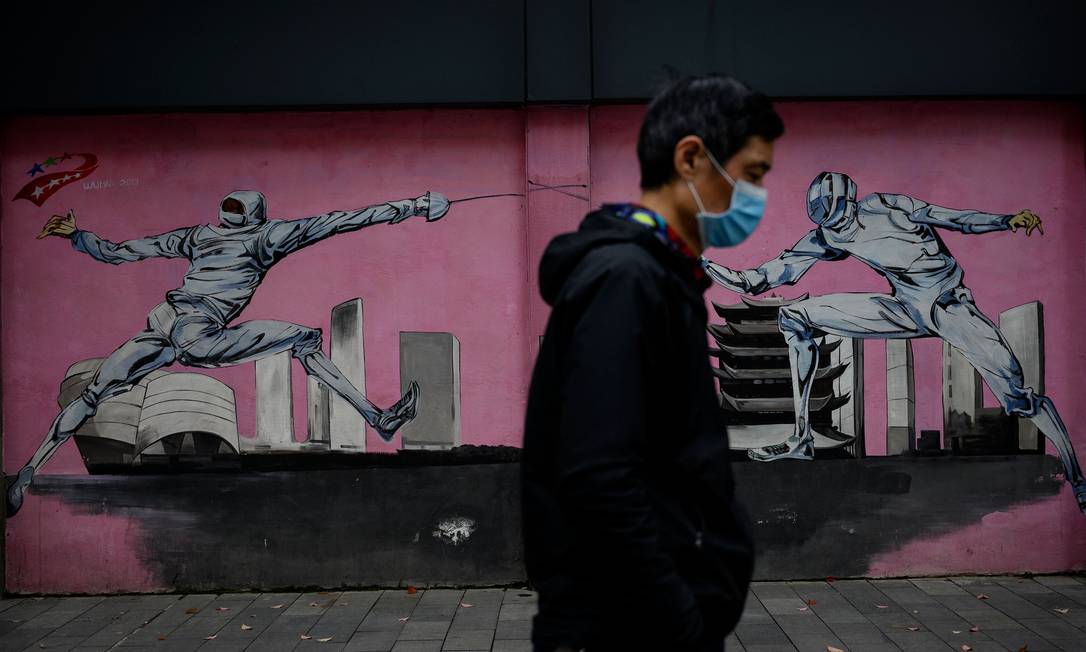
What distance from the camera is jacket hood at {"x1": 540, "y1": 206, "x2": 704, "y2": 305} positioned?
1768mm

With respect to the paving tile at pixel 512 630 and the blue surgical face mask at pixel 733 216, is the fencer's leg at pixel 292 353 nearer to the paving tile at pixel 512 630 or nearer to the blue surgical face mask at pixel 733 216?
the paving tile at pixel 512 630

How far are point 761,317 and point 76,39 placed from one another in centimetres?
472

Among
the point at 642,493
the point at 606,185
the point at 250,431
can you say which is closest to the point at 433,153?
the point at 606,185

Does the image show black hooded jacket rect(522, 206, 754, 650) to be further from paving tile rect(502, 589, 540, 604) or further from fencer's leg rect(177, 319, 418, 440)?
fencer's leg rect(177, 319, 418, 440)

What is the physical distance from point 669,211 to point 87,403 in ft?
17.1

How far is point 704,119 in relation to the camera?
1.83m

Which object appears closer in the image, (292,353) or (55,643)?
(55,643)

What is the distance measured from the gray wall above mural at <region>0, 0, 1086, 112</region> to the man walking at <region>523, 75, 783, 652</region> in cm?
403

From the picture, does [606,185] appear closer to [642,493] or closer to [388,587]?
[388,587]

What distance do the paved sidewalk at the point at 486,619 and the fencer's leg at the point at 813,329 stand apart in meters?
0.88

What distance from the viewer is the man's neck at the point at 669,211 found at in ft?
6.21

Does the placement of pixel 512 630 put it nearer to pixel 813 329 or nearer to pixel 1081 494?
pixel 813 329

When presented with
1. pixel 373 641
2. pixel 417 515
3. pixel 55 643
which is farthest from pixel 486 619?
pixel 55 643

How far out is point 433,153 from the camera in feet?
19.5
